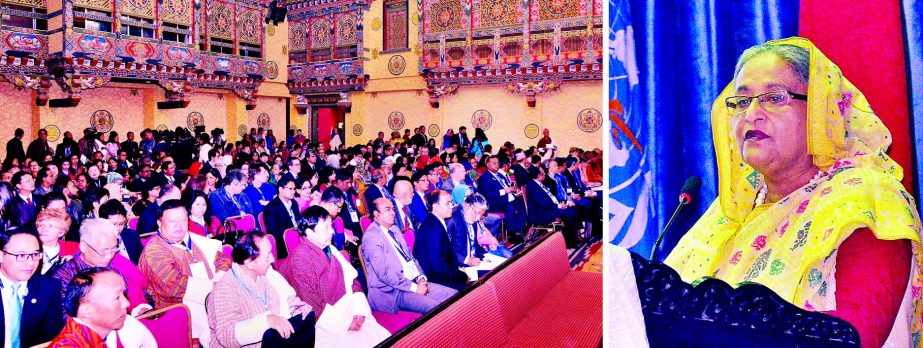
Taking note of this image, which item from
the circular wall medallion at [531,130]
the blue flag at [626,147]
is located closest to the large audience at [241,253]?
the blue flag at [626,147]

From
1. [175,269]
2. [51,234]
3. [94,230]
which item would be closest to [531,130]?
[175,269]

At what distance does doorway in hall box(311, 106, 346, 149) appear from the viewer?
19266mm

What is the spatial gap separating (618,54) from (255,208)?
5.55 m

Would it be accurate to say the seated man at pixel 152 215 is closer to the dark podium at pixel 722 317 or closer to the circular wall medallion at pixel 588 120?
the dark podium at pixel 722 317

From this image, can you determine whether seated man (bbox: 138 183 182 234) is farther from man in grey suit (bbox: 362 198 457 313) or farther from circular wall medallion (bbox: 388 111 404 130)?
circular wall medallion (bbox: 388 111 404 130)

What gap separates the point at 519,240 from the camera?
8.35 m

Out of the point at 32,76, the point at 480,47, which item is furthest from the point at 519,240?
the point at 32,76

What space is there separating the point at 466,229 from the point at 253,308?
2316 mm

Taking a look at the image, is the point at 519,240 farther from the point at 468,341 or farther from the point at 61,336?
the point at 61,336

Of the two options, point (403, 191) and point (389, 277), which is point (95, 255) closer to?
point (389, 277)

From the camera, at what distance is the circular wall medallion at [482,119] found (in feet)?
54.8

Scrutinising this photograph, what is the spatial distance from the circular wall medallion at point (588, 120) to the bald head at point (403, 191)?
32.8 feet

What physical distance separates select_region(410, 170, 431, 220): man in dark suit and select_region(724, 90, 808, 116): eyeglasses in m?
4.82

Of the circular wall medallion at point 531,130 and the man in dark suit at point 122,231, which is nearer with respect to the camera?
the man in dark suit at point 122,231
